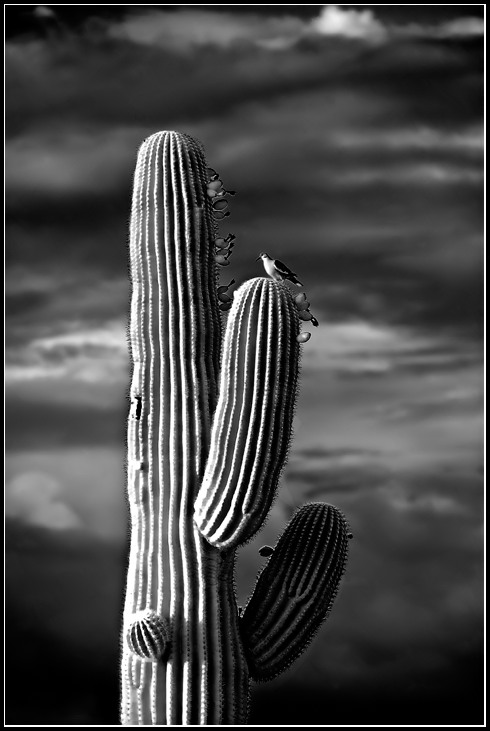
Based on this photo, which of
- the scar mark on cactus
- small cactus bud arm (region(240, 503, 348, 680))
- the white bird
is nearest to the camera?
the scar mark on cactus

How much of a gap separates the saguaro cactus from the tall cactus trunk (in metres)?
0.01

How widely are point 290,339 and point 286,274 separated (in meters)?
1.02

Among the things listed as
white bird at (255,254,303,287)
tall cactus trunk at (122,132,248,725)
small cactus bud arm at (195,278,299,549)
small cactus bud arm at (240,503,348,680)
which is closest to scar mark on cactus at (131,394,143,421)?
tall cactus trunk at (122,132,248,725)

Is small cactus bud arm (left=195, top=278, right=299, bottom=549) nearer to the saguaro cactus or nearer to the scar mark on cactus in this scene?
the saguaro cactus

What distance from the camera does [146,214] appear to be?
11.2 metres

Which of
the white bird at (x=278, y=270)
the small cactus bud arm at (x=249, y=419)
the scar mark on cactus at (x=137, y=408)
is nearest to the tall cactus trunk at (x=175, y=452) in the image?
the scar mark on cactus at (x=137, y=408)

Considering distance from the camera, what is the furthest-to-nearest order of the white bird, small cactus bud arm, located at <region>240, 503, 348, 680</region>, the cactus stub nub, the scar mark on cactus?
the white bird, small cactus bud arm, located at <region>240, 503, 348, 680</region>, the scar mark on cactus, the cactus stub nub

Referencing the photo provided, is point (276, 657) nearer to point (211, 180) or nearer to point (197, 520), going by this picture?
point (197, 520)

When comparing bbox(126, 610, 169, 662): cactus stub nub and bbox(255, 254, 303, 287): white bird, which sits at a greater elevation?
bbox(255, 254, 303, 287): white bird

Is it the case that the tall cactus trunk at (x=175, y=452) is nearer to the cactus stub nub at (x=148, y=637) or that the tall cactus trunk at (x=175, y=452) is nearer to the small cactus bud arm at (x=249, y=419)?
the cactus stub nub at (x=148, y=637)

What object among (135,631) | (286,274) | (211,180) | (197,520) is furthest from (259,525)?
(211,180)

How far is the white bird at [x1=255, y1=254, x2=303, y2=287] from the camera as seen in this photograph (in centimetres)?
1131

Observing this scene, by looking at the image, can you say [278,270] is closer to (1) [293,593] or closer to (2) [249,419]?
(2) [249,419]

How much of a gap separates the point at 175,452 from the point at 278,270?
1.78m
